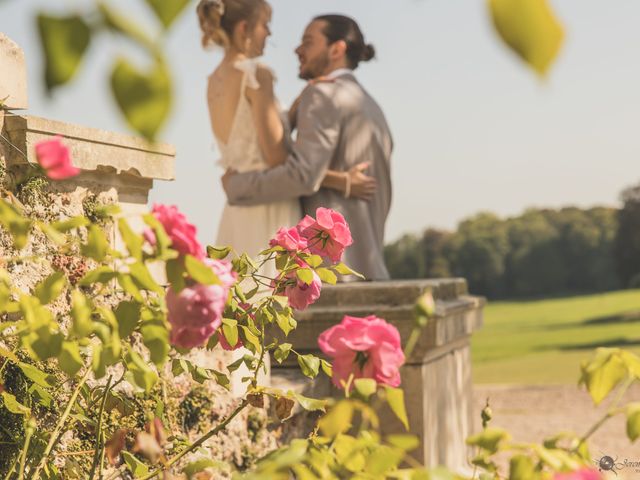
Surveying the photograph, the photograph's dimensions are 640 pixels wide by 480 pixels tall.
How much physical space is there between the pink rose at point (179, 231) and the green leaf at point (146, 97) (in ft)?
2.28

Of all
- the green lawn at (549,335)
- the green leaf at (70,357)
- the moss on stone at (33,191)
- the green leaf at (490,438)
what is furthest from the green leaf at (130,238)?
the green lawn at (549,335)

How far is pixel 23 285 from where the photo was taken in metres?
2.66

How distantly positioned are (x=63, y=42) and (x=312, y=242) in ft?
5.05

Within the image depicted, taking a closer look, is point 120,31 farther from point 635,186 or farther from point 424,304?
point 635,186

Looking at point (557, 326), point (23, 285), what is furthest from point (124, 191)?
point (557, 326)

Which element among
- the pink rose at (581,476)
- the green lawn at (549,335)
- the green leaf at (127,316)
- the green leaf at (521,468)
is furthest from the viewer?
the green lawn at (549,335)

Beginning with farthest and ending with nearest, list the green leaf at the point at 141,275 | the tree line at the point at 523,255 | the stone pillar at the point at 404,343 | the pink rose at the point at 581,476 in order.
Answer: the tree line at the point at 523,255
the stone pillar at the point at 404,343
the green leaf at the point at 141,275
the pink rose at the point at 581,476

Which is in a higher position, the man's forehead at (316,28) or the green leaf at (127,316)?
the man's forehead at (316,28)

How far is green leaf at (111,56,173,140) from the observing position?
2.60 feet

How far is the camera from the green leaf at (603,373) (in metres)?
1.51

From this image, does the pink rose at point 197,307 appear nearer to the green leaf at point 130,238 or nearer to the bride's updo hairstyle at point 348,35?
the green leaf at point 130,238

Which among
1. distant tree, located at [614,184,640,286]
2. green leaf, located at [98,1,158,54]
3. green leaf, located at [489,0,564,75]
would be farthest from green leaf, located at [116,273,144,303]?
distant tree, located at [614,184,640,286]

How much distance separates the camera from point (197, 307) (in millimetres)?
1505

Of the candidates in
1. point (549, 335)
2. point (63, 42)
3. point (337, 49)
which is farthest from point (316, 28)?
point (549, 335)
